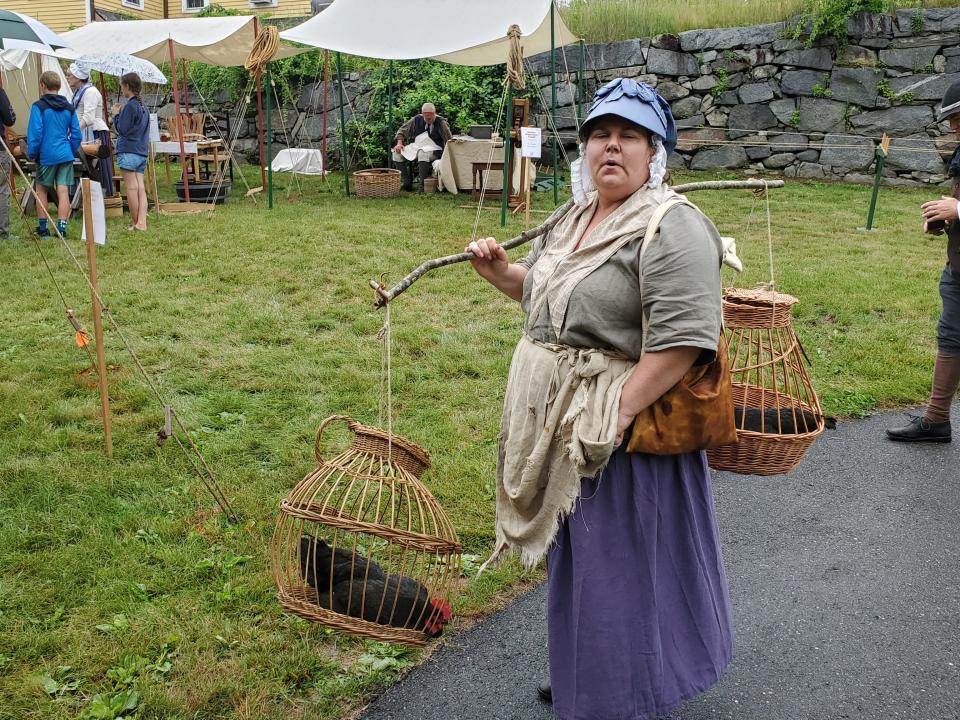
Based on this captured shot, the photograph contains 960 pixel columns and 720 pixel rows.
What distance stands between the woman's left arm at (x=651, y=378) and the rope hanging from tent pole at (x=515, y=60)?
7139 millimetres

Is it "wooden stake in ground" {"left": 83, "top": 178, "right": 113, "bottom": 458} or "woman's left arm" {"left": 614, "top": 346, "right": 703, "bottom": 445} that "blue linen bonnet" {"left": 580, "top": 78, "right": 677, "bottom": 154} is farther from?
"wooden stake in ground" {"left": 83, "top": 178, "right": 113, "bottom": 458}

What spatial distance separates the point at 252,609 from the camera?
9.61 feet

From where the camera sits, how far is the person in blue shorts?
9195mm

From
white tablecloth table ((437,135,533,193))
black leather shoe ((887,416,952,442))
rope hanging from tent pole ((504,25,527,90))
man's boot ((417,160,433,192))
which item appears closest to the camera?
black leather shoe ((887,416,952,442))

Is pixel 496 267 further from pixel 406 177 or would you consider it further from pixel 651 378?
pixel 406 177

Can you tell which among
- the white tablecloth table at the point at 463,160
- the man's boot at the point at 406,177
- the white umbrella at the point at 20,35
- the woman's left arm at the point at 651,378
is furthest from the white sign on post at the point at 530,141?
the woman's left arm at the point at 651,378

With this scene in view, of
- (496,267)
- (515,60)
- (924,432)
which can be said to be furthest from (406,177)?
(496,267)

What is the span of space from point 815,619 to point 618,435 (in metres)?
1.53

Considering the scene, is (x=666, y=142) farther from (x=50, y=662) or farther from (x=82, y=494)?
(x=82, y=494)

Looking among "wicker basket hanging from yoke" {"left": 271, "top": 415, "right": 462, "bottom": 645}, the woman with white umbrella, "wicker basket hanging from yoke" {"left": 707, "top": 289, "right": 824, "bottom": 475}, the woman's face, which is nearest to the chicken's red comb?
"wicker basket hanging from yoke" {"left": 271, "top": 415, "right": 462, "bottom": 645}

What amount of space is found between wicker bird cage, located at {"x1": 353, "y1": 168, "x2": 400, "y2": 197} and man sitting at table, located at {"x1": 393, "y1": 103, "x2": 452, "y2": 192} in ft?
2.31

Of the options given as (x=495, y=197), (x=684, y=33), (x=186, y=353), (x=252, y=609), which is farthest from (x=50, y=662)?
(x=684, y=33)

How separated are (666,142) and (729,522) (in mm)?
2117

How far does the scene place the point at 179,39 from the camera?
12.6 m
